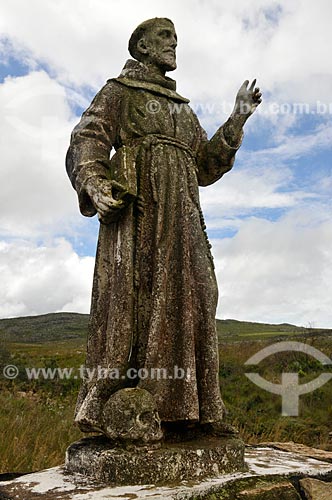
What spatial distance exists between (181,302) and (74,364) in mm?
17796

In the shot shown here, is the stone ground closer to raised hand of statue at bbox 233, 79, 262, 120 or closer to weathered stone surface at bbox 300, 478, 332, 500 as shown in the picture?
weathered stone surface at bbox 300, 478, 332, 500

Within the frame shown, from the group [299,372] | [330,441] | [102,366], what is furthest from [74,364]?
[102,366]

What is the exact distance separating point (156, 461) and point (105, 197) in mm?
1880

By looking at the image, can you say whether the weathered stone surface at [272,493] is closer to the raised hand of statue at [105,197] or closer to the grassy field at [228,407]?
the raised hand of statue at [105,197]

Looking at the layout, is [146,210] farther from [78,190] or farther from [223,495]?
[223,495]

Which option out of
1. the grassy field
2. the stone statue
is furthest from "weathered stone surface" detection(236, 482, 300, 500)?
the grassy field

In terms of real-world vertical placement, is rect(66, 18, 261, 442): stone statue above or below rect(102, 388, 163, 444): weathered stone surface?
above

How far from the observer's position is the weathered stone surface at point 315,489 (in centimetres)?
385

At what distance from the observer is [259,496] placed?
12.0ft

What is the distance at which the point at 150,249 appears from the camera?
4.44 meters

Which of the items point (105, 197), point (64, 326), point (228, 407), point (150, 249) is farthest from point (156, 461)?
point (64, 326)

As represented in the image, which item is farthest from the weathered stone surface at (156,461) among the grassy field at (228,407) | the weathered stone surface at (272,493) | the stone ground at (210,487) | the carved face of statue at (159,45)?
the carved face of statue at (159,45)

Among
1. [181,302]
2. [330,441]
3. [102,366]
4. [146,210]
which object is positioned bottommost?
[330,441]

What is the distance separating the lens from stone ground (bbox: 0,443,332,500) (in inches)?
136
